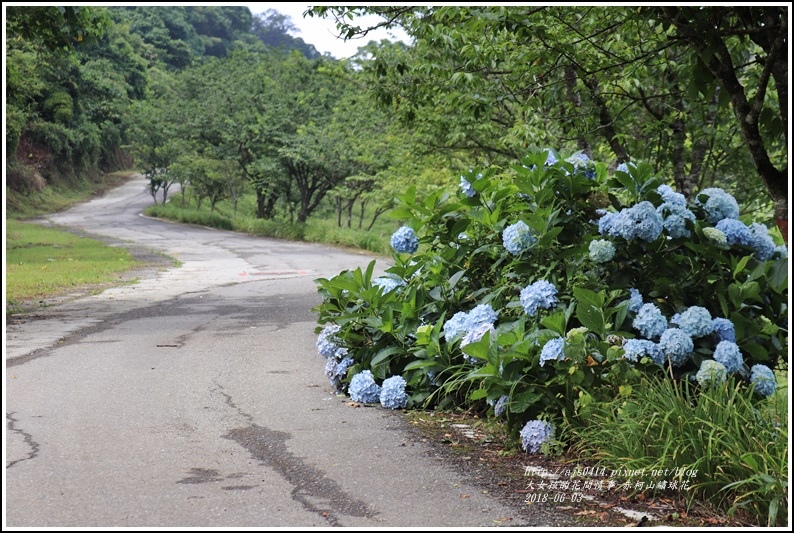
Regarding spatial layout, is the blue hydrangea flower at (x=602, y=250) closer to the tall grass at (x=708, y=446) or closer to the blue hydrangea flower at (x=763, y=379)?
the tall grass at (x=708, y=446)

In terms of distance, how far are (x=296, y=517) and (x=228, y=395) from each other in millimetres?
2834

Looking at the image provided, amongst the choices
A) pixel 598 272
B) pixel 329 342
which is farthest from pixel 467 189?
pixel 329 342

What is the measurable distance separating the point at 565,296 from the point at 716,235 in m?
0.97

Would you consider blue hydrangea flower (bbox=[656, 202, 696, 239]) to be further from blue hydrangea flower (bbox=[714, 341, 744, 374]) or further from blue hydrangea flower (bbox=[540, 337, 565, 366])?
blue hydrangea flower (bbox=[540, 337, 565, 366])

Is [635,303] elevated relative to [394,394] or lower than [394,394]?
elevated

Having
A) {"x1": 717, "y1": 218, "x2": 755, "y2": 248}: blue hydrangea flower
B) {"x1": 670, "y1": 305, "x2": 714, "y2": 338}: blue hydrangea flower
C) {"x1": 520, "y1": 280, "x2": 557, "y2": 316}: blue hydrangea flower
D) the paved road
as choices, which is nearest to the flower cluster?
{"x1": 520, "y1": 280, "x2": 557, "y2": 316}: blue hydrangea flower

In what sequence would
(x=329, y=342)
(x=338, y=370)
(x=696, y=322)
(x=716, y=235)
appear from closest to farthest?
(x=696, y=322) → (x=716, y=235) → (x=338, y=370) → (x=329, y=342)

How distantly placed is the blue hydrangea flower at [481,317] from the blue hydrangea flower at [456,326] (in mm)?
32

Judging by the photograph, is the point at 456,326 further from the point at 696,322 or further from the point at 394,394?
the point at 696,322

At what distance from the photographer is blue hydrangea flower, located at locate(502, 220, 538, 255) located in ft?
17.6

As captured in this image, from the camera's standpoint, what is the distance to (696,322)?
478cm

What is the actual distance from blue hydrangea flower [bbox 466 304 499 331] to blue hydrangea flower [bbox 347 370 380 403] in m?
1.01

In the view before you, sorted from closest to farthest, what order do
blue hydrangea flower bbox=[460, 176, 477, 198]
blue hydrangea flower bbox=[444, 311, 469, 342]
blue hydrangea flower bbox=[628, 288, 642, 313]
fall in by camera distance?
blue hydrangea flower bbox=[628, 288, 642, 313] → blue hydrangea flower bbox=[444, 311, 469, 342] → blue hydrangea flower bbox=[460, 176, 477, 198]

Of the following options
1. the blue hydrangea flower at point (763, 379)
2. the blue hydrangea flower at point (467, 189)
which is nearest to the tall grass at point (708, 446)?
the blue hydrangea flower at point (763, 379)
